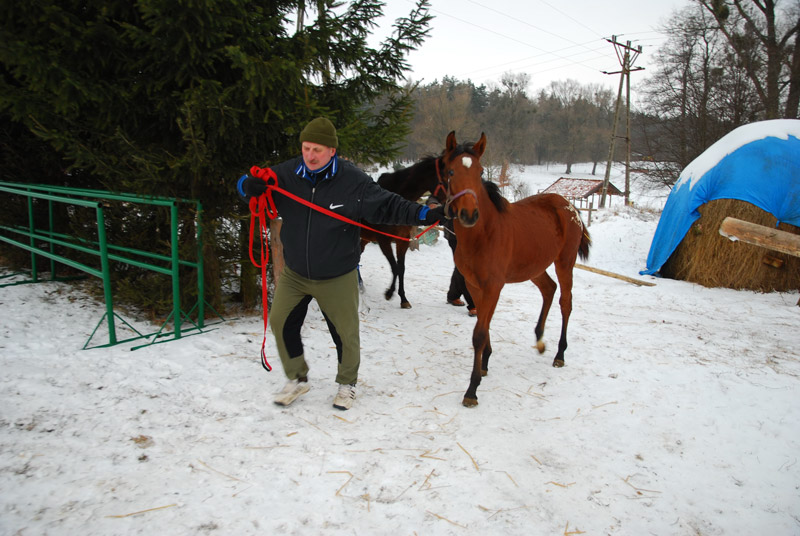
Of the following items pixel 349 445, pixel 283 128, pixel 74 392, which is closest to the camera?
pixel 349 445

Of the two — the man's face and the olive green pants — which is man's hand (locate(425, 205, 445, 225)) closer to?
the olive green pants

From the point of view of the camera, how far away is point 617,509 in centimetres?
236

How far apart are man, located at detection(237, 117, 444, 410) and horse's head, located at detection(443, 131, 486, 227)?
15 centimetres

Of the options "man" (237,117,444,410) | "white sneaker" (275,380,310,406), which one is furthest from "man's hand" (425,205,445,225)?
"white sneaker" (275,380,310,406)

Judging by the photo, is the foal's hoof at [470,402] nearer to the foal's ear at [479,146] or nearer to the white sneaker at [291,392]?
the white sneaker at [291,392]

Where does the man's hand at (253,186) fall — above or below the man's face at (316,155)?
below

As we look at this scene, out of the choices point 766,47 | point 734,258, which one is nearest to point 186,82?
point 734,258

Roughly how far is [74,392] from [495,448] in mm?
3035

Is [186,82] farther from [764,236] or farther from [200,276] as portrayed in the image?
[764,236]

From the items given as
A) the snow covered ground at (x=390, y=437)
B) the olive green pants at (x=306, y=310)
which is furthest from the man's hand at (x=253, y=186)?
the snow covered ground at (x=390, y=437)

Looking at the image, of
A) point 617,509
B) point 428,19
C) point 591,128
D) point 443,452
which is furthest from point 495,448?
point 591,128

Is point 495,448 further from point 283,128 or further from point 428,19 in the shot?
point 428,19

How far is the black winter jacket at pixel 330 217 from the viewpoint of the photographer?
2.94 meters

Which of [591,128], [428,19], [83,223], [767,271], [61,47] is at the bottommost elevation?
[767,271]
